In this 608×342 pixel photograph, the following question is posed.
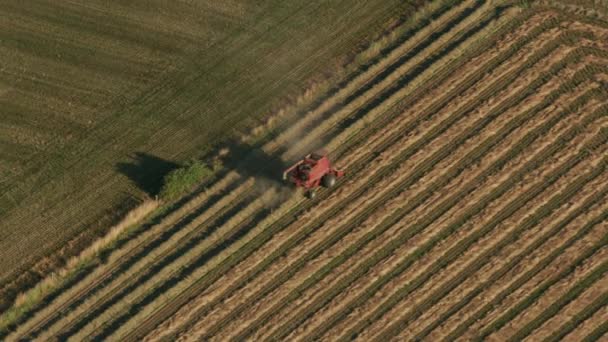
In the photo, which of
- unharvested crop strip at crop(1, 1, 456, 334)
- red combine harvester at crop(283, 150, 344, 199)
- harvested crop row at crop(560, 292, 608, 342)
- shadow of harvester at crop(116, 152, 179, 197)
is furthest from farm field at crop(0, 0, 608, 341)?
unharvested crop strip at crop(1, 1, 456, 334)

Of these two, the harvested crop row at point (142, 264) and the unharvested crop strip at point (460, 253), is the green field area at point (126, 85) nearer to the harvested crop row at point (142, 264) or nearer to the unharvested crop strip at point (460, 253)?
the harvested crop row at point (142, 264)

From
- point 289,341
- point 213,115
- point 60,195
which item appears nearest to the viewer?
point 289,341

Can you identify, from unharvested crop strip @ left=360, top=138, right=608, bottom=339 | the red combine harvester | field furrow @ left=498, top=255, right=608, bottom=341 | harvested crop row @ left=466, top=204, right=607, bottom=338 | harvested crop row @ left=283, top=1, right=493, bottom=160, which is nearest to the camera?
field furrow @ left=498, top=255, right=608, bottom=341

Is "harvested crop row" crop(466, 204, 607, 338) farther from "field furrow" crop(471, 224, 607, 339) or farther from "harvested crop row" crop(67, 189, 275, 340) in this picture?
"harvested crop row" crop(67, 189, 275, 340)

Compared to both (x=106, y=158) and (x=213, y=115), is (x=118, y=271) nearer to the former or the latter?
(x=106, y=158)

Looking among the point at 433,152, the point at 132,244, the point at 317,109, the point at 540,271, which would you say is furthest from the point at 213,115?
the point at 540,271

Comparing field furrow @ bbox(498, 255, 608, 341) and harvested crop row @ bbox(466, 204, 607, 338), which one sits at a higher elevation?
harvested crop row @ bbox(466, 204, 607, 338)
